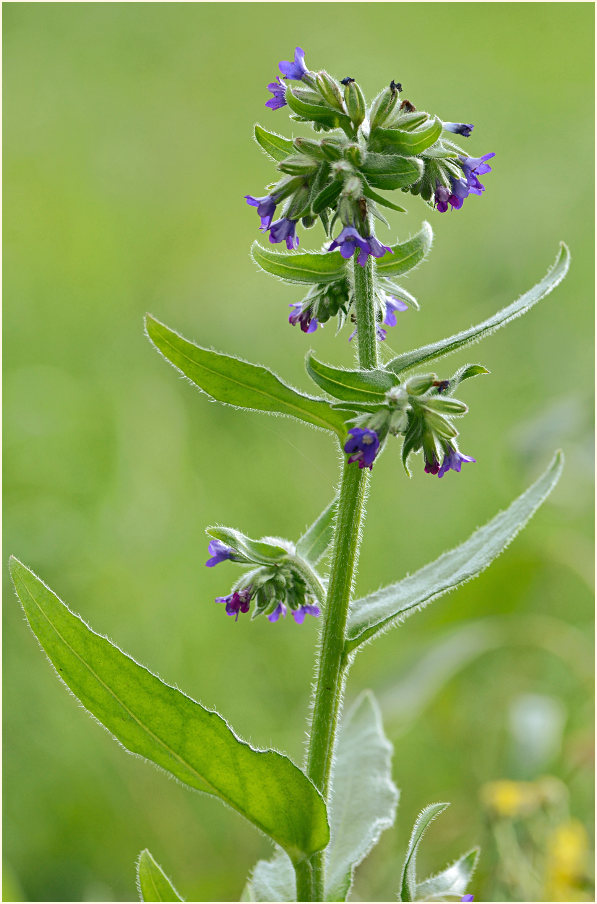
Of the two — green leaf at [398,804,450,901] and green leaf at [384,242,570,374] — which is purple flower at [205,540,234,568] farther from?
green leaf at [398,804,450,901]

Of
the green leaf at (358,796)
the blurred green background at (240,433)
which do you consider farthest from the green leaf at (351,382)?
the blurred green background at (240,433)

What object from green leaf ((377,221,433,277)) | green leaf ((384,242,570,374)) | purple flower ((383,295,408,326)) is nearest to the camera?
green leaf ((384,242,570,374))

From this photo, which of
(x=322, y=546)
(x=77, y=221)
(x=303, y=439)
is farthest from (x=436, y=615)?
(x=77, y=221)

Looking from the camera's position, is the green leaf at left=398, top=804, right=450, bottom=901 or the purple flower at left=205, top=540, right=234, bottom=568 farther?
the purple flower at left=205, top=540, right=234, bottom=568

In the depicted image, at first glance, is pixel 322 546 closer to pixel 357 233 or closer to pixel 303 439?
pixel 357 233

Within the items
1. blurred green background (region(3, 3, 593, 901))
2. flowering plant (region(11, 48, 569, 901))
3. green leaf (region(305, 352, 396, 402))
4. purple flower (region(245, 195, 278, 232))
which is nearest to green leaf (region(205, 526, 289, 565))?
flowering plant (region(11, 48, 569, 901))

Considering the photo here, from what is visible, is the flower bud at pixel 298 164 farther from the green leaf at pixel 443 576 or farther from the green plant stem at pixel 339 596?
the green leaf at pixel 443 576

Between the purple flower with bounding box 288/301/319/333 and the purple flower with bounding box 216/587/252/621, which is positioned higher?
the purple flower with bounding box 288/301/319/333
